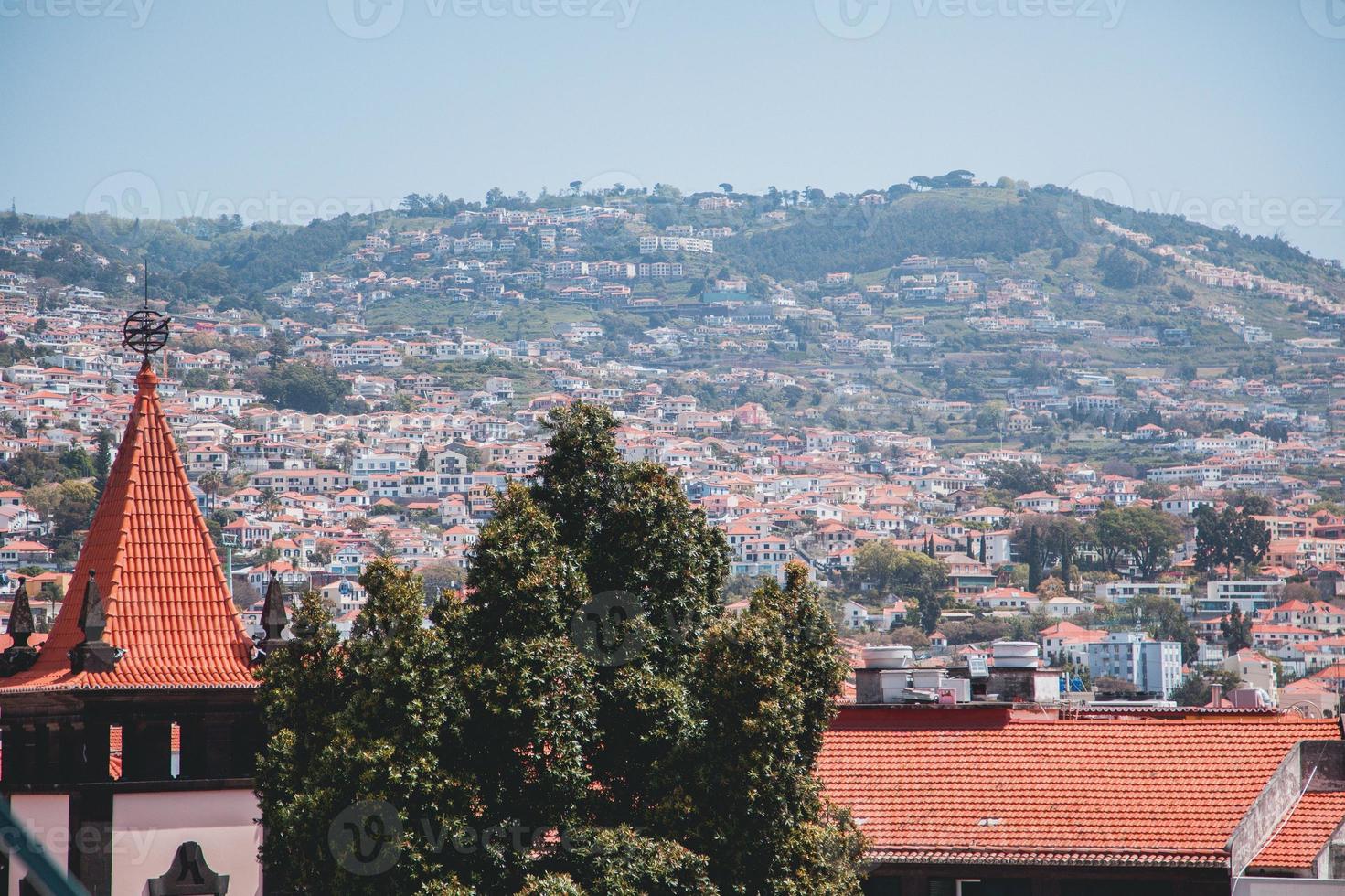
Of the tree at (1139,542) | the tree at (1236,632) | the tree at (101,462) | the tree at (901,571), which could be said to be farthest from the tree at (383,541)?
the tree at (1236,632)

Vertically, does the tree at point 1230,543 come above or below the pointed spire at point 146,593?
below

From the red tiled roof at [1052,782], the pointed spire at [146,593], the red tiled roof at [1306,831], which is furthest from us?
the red tiled roof at [1306,831]

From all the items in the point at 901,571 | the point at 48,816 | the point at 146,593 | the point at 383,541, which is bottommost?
the point at 901,571

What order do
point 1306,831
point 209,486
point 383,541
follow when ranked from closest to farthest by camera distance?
point 1306,831 → point 209,486 → point 383,541

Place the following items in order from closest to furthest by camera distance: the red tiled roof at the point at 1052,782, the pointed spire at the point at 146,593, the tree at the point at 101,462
Result: 1. the pointed spire at the point at 146,593
2. the red tiled roof at the point at 1052,782
3. the tree at the point at 101,462

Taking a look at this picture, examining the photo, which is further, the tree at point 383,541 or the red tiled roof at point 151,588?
the tree at point 383,541

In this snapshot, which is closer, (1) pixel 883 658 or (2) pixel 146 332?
(2) pixel 146 332

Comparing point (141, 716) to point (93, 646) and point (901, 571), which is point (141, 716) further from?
point (901, 571)

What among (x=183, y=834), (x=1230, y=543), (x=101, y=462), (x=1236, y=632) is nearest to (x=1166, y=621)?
(x=1236, y=632)

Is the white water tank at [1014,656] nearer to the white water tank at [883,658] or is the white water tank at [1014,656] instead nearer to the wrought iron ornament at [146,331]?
the white water tank at [883,658]

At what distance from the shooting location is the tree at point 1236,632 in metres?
143

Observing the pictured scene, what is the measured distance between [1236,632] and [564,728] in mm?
136759

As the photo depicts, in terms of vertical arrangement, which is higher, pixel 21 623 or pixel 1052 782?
pixel 21 623

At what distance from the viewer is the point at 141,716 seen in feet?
43.1
